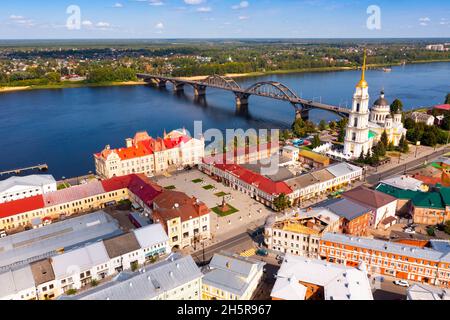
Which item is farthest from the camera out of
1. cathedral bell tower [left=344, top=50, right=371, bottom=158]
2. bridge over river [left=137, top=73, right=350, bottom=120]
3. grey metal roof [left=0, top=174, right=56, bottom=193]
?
bridge over river [left=137, top=73, right=350, bottom=120]

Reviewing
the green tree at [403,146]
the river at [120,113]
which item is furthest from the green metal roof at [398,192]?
the river at [120,113]

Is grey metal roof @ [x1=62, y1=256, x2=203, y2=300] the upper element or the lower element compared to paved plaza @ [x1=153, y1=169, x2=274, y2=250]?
upper

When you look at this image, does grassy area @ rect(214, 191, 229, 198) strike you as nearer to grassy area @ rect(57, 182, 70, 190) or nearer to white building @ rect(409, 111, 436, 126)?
grassy area @ rect(57, 182, 70, 190)

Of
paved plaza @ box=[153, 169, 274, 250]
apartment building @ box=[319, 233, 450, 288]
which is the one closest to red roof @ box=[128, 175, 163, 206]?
paved plaza @ box=[153, 169, 274, 250]

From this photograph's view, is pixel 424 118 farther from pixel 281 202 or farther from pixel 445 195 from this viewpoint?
pixel 281 202
